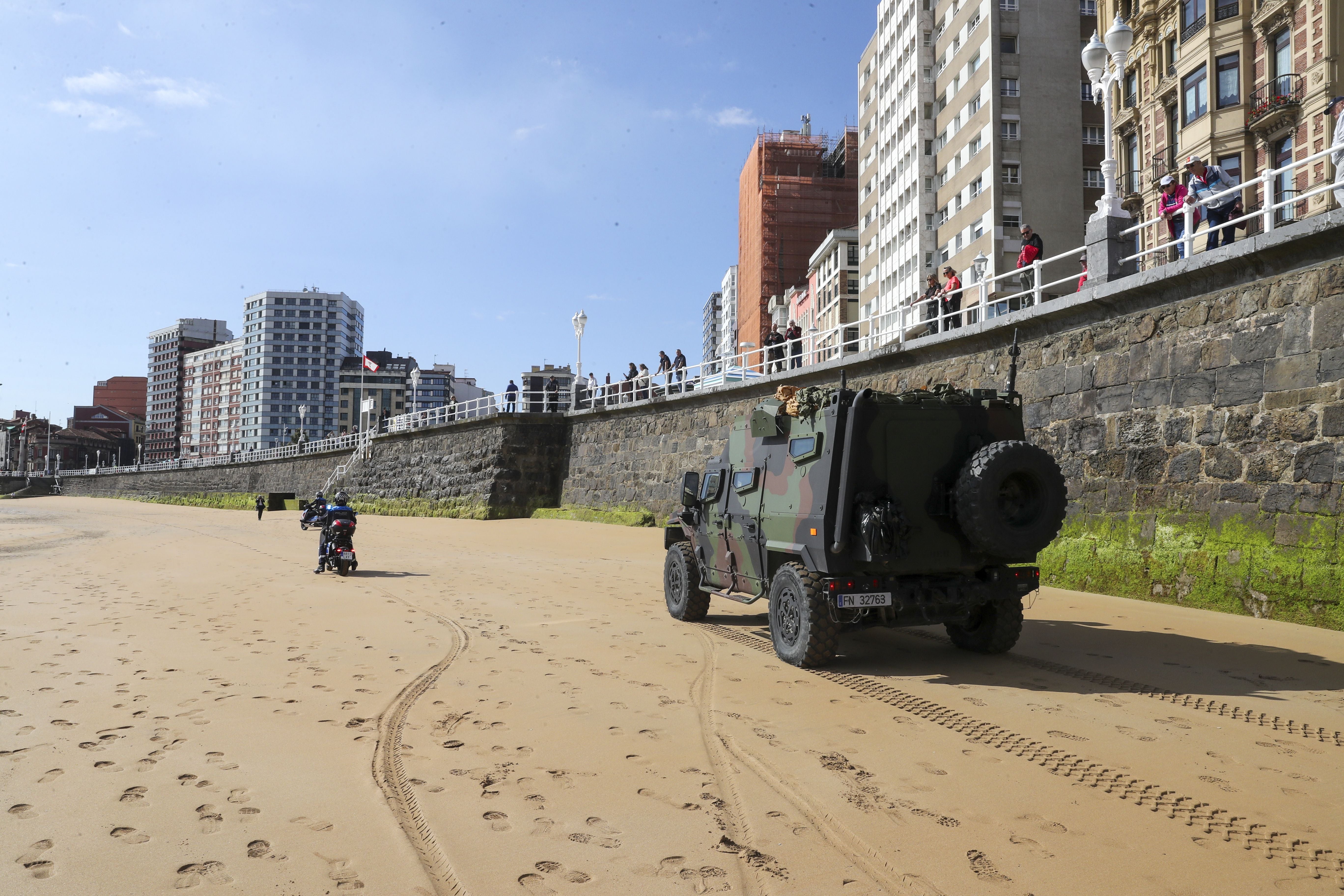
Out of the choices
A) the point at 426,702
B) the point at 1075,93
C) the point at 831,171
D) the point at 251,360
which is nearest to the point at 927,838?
the point at 426,702

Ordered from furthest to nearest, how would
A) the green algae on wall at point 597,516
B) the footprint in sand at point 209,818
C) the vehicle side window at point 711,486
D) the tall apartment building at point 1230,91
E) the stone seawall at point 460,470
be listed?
the stone seawall at point 460,470
the green algae on wall at point 597,516
the tall apartment building at point 1230,91
the vehicle side window at point 711,486
the footprint in sand at point 209,818

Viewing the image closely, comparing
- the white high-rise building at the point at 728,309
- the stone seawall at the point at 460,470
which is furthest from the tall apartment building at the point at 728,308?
the stone seawall at the point at 460,470

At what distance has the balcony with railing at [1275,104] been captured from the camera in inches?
958

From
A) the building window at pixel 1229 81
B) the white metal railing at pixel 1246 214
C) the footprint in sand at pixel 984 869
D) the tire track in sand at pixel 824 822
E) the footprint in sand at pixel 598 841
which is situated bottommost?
the footprint in sand at pixel 598 841

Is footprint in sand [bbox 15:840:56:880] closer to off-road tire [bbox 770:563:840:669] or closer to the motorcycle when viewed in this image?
off-road tire [bbox 770:563:840:669]

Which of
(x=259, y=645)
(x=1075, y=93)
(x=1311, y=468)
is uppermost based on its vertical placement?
(x=1075, y=93)

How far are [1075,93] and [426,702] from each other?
53.7 meters

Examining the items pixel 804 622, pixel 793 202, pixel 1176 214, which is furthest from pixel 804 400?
pixel 793 202

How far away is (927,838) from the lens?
12.4 feet

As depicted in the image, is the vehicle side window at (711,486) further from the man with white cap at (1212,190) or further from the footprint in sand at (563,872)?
the man with white cap at (1212,190)

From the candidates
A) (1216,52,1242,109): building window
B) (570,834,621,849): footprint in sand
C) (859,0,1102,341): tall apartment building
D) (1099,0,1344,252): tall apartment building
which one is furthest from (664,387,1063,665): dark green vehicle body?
(859,0,1102,341): tall apartment building

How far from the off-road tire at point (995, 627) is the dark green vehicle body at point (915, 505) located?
1.6 inches

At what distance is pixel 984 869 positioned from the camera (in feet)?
11.4

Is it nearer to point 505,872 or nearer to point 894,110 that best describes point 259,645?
point 505,872
